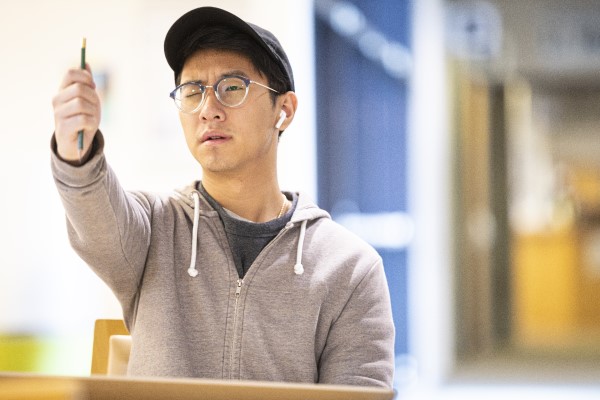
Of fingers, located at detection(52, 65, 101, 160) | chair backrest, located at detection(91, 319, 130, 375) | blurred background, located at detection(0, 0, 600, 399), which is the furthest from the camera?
blurred background, located at detection(0, 0, 600, 399)

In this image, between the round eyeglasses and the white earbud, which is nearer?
the round eyeglasses

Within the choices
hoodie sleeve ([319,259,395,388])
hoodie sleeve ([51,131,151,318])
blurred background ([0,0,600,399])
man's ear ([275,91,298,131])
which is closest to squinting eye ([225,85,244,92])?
man's ear ([275,91,298,131])

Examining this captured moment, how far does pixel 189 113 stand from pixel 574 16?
16.3 ft

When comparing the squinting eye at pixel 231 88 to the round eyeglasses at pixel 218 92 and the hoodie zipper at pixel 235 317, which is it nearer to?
the round eyeglasses at pixel 218 92

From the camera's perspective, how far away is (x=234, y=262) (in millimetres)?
1508

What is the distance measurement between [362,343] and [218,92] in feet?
1.78

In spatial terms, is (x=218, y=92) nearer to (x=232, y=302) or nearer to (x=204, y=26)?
(x=204, y=26)

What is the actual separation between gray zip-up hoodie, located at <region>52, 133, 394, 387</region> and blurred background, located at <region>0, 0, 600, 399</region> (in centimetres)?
198

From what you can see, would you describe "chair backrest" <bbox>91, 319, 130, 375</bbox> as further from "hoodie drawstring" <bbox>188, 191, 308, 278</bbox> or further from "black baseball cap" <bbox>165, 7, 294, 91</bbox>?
"black baseball cap" <bbox>165, 7, 294, 91</bbox>

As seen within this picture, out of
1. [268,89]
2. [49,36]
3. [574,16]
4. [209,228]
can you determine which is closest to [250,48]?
[268,89]

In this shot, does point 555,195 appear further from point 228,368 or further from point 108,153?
point 228,368

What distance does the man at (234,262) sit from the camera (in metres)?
1.45

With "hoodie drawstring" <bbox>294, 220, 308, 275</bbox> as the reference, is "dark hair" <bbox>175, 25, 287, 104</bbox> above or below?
above

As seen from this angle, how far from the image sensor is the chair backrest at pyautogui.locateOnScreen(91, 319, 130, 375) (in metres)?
1.57
